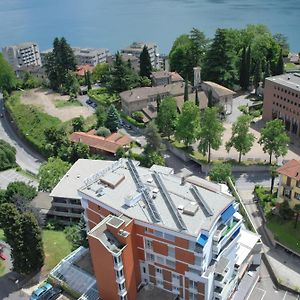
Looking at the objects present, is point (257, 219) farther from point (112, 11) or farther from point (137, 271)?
point (112, 11)

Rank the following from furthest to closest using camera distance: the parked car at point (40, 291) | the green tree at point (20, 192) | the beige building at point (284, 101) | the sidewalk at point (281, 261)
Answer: the beige building at point (284, 101) → the green tree at point (20, 192) → the sidewalk at point (281, 261) → the parked car at point (40, 291)

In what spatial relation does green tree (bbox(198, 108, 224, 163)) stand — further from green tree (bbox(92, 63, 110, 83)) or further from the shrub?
green tree (bbox(92, 63, 110, 83))

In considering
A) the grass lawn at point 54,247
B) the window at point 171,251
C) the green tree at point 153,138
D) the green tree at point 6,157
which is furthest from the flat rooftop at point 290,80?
the green tree at point 6,157

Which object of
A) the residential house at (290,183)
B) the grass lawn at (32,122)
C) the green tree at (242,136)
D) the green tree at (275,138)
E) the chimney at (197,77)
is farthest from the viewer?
the chimney at (197,77)

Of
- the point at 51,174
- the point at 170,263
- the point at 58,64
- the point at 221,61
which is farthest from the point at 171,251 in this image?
the point at 58,64

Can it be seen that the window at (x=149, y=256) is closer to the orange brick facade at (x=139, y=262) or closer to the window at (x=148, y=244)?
the orange brick facade at (x=139, y=262)
